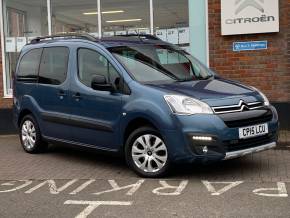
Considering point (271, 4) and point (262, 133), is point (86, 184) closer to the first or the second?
point (262, 133)

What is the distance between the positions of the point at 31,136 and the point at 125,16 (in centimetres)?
346

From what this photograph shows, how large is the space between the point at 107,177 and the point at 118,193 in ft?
2.82

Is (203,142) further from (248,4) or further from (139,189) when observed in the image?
(248,4)

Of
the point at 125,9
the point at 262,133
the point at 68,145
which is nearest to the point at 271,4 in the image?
the point at 125,9

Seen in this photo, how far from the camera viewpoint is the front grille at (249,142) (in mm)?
6422

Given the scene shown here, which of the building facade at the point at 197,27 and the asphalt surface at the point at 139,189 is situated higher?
the building facade at the point at 197,27

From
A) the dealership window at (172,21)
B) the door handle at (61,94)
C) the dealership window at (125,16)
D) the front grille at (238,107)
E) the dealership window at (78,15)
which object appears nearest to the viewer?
the front grille at (238,107)

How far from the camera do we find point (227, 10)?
1009cm

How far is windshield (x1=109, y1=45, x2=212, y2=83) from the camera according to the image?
23.5ft

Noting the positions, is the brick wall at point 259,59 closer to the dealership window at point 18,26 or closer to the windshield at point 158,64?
the windshield at point 158,64

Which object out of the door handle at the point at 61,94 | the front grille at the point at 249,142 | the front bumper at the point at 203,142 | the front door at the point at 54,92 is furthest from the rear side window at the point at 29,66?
the front grille at the point at 249,142

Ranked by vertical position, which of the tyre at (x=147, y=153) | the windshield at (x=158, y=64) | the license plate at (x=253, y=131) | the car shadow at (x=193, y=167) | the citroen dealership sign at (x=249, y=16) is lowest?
the car shadow at (x=193, y=167)

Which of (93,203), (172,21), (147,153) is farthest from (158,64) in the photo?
(172,21)

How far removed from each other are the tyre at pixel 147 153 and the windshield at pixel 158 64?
0.73 meters
